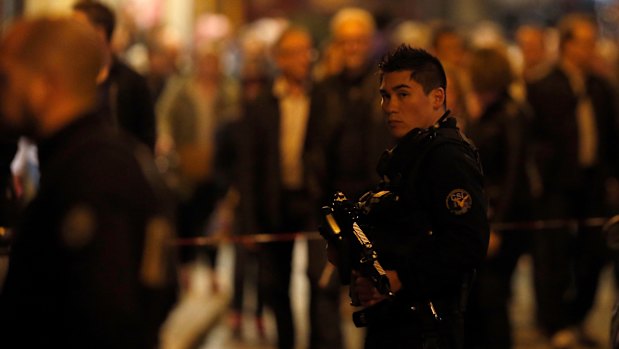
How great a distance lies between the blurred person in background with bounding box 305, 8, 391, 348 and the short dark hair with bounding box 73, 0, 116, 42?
171 cm

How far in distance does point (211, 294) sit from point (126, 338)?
29.5ft

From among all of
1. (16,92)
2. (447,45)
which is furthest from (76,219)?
(447,45)

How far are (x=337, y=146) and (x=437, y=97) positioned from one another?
11.2 ft

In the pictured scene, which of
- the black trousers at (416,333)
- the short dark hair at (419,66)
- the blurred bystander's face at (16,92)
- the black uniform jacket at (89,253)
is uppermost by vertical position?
the blurred bystander's face at (16,92)

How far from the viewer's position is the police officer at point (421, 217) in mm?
4707

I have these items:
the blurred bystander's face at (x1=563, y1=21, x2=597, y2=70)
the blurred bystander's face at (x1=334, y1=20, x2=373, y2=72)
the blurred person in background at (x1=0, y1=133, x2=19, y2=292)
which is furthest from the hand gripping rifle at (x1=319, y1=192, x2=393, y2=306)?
the blurred bystander's face at (x1=563, y1=21, x2=597, y2=70)

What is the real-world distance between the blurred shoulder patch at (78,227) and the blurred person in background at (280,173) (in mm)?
5216

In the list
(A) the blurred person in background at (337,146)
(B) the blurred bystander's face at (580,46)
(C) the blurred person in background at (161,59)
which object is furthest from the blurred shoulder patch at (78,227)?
(C) the blurred person in background at (161,59)

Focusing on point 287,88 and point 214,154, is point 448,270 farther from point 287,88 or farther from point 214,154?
point 214,154

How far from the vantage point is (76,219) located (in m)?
3.29

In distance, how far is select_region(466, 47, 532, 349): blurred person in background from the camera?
8234mm

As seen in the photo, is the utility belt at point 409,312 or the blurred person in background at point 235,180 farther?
the blurred person in background at point 235,180

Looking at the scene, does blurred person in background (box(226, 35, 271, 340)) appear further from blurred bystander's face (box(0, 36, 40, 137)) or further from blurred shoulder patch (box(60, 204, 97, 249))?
blurred shoulder patch (box(60, 204, 97, 249))

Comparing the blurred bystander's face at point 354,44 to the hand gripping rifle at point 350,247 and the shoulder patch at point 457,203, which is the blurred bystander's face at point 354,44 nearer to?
the hand gripping rifle at point 350,247
